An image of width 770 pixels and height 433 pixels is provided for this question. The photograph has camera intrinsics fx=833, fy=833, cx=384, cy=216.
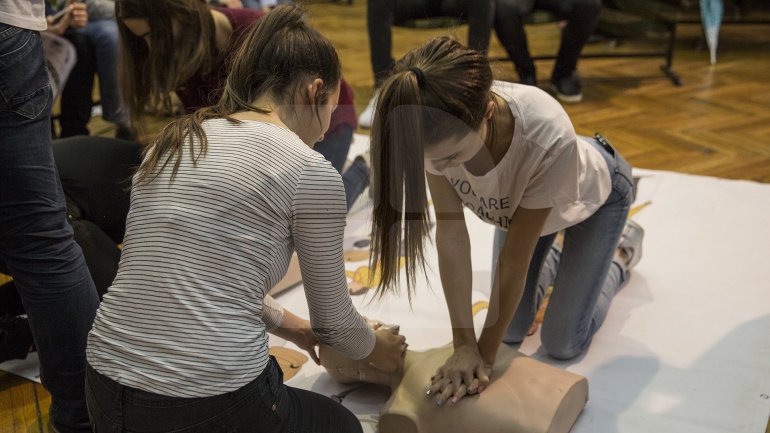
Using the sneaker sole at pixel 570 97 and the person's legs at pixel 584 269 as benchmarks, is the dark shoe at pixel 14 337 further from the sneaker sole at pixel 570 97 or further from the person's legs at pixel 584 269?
the sneaker sole at pixel 570 97

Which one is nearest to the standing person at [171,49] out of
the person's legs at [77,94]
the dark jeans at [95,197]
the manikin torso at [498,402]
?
the dark jeans at [95,197]

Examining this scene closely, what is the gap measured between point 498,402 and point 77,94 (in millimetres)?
1674

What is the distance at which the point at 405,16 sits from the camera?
255 cm

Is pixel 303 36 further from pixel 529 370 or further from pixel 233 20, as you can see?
pixel 233 20

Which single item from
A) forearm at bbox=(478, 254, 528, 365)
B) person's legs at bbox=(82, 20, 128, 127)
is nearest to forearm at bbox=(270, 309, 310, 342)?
forearm at bbox=(478, 254, 528, 365)

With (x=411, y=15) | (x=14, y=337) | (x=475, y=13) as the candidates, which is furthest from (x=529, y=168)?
(x=411, y=15)

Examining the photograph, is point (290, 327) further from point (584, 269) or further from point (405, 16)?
point (405, 16)

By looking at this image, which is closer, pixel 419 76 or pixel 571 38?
pixel 419 76

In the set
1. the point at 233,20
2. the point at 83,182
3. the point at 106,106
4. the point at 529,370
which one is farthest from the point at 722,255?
the point at 106,106

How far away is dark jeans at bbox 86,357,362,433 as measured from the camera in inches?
33.7

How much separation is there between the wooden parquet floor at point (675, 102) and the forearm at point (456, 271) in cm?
55

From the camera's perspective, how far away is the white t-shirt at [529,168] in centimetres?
108

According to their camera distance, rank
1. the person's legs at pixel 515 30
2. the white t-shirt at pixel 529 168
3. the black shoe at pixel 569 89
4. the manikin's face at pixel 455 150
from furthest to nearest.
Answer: the black shoe at pixel 569 89, the person's legs at pixel 515 30, the white t-shirt at pixel 529 168, the manikin's face at pixel 455 150

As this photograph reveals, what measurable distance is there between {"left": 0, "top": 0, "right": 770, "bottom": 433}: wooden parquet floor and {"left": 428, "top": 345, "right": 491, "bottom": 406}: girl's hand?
641 millimetres
